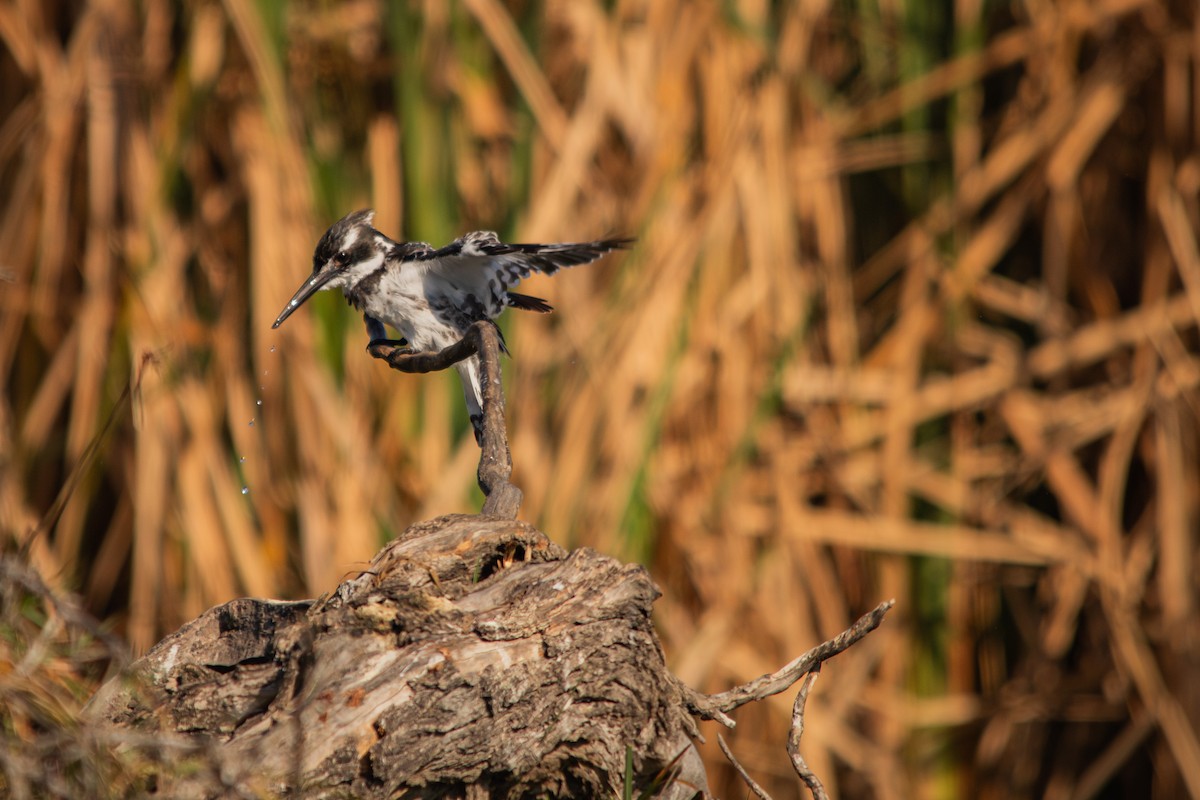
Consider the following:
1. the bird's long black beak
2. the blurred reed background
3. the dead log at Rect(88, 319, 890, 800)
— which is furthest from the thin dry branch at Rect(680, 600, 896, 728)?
the blurred reed background

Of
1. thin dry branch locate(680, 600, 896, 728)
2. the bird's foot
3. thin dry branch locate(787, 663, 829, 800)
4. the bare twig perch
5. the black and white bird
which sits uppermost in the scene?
the black and white bird

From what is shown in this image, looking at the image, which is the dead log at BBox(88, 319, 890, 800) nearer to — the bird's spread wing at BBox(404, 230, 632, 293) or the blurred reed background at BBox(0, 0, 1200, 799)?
the bird's spread wing at BBox(404, 230, 632, 293)

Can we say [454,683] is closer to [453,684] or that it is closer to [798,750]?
[453,684]

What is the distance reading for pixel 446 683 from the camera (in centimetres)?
165

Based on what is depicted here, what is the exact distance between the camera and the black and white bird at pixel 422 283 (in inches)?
101

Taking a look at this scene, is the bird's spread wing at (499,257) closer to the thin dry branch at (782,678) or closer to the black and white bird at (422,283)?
the black and white bird at (422,283)

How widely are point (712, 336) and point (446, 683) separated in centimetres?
225

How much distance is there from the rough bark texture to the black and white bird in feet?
2.34

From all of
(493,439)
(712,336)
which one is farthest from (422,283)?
(712,336)

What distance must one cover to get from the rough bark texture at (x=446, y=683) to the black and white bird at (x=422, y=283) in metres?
0.71

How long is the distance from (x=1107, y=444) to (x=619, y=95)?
190 cm

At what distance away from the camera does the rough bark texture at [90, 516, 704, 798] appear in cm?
162

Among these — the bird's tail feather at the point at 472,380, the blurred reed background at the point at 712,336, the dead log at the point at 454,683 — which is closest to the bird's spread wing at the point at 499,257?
the bird's tail feather at the point at 472,380

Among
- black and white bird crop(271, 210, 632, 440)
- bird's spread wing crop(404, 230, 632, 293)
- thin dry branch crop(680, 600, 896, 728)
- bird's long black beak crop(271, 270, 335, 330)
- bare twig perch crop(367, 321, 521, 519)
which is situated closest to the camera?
thin dry branch crop(680, 600, 896, 728)
